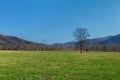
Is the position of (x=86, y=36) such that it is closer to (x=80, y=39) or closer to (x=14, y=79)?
(x=80, y=39)

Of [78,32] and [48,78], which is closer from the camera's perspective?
[48,78]

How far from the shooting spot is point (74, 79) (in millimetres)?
24031

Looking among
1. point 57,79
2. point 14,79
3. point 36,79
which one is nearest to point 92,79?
point 57,79

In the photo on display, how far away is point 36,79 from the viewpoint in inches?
930

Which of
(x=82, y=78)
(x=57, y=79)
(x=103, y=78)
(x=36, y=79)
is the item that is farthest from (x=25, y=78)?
(x=103, y=78)

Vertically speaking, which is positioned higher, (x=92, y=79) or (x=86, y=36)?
(x=86, y=36)

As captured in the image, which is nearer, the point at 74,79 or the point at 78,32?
the point at 74,79

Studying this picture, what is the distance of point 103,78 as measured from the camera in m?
24.6

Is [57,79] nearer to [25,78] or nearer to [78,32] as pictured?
[25,78]

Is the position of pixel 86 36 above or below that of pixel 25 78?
above

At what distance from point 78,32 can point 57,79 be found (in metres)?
130

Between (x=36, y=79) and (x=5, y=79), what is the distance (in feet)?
7.84

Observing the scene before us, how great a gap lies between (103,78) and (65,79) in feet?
10.5

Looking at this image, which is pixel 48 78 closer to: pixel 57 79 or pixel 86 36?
pixel 57 79
